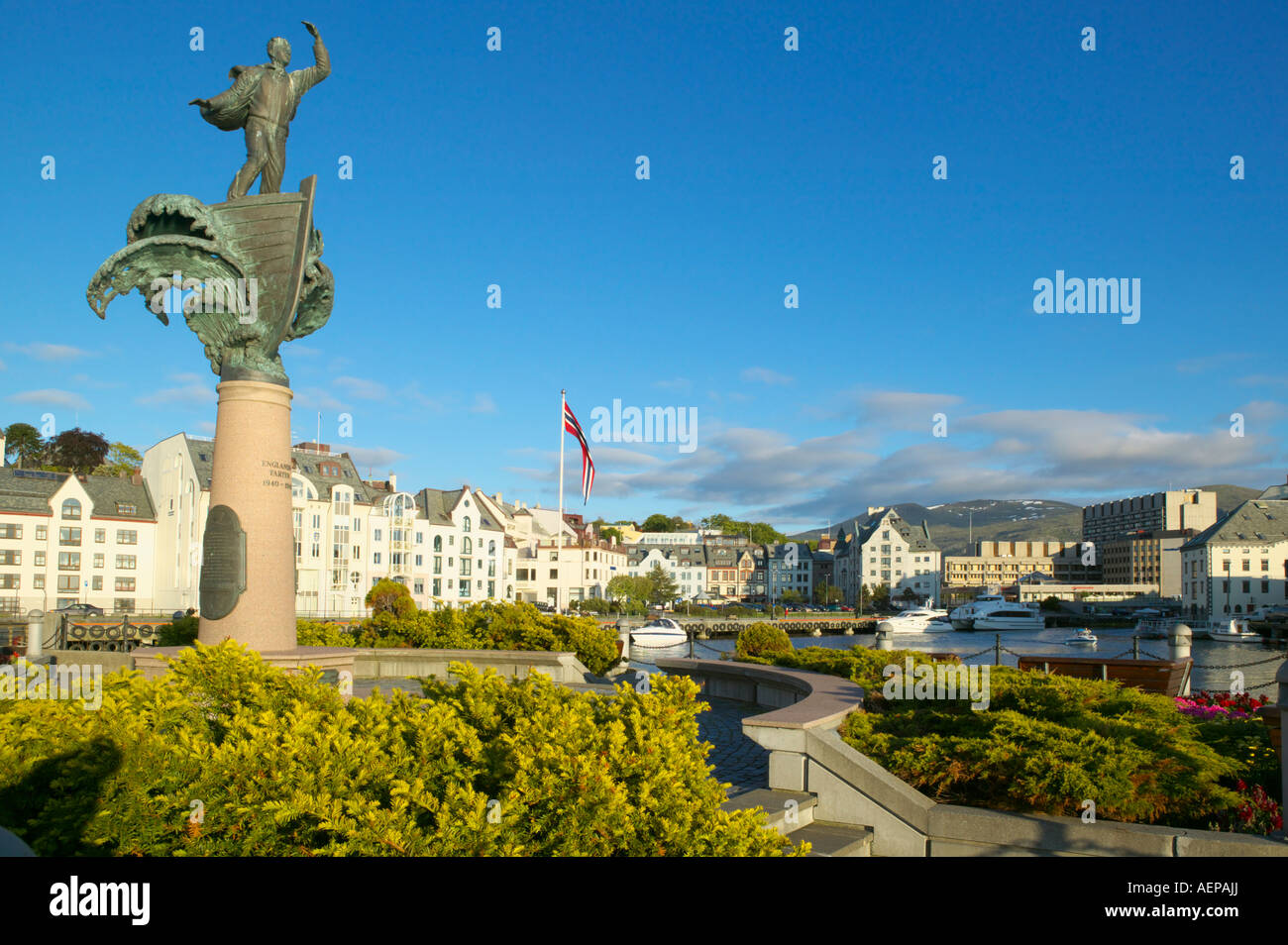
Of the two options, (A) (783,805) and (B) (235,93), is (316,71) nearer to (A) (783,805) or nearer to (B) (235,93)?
(B) (235,93)

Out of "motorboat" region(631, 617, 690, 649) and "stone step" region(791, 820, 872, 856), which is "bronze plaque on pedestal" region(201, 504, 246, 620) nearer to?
"stone step" region(791, 820, 872, 856)

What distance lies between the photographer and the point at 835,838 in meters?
7.97

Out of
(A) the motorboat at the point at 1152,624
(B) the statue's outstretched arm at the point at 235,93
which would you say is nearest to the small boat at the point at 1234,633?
(A) the motorboat at the point at 1152,624

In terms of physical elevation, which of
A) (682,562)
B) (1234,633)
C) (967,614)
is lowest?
(1234,633)

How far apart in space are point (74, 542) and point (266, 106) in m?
65.2

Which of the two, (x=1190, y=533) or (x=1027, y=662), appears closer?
(x=1027, y=662)

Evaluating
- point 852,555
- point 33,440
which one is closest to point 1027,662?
point 33,440

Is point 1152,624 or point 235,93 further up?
point 235,93

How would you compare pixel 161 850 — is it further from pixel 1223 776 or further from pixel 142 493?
pixel 142 493

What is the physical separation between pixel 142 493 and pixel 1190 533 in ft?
628

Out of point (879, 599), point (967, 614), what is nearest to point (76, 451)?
point (967, 614)

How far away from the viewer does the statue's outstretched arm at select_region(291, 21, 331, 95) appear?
16.2 meters

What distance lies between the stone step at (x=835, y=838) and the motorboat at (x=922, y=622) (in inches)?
3445
